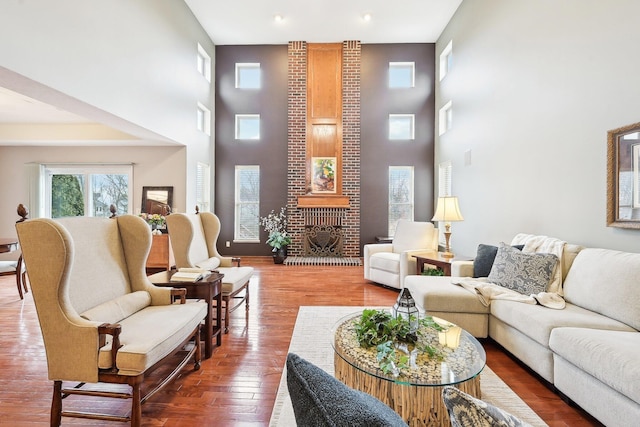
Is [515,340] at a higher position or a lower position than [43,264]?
lower

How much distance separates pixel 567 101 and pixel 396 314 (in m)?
2.60

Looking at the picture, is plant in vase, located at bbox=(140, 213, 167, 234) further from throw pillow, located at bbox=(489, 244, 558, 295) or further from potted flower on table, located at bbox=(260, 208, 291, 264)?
throw pillow, located at bbox=(489, 244, 558, 295)

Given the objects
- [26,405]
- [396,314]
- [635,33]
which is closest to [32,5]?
[26,405]

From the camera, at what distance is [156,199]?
547 centimetres

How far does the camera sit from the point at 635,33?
7.39 feet

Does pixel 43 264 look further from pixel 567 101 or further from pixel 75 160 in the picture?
pixel 75 160

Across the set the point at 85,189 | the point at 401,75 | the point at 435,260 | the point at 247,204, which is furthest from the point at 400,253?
the point at 85,189

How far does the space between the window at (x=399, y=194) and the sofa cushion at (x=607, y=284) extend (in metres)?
4.49

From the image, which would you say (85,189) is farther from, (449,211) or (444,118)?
(444,118)

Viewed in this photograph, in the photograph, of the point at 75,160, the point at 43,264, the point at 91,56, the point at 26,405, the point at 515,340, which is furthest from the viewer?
the point at 75,160

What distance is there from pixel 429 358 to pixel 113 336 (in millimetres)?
1616

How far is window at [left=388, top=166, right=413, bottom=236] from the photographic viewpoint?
697 centimetres

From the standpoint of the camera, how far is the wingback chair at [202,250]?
10.0ft

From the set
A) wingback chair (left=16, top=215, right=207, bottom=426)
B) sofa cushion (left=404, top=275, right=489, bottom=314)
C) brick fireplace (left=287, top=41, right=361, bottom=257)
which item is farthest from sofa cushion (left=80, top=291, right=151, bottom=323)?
brick fireplace (left=287, top=41, right=361, bottom=257)
